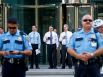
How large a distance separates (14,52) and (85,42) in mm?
1281

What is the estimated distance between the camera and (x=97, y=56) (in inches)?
320

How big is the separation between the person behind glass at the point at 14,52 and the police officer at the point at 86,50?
0.91m

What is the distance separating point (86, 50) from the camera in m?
8.13

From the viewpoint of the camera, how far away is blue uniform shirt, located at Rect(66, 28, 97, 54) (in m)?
8.14

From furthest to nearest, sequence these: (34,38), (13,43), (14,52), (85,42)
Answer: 1. (34,38)
2. (13,43)
3. (14,52)
4. (85,42)

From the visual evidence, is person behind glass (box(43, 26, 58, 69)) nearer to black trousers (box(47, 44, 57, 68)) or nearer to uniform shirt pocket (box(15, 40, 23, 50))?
black trousers (box(47, 44, 57, 68))

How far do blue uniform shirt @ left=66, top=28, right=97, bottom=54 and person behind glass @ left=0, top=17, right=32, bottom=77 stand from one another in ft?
2.90

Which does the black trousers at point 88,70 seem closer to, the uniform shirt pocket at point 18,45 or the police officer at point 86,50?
the police officer at point 86,50

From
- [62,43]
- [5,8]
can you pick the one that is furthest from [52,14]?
[62,43]

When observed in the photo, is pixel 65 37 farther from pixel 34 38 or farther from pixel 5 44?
pixel 5 44

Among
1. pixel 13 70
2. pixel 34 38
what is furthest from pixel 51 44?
pixel 13 70

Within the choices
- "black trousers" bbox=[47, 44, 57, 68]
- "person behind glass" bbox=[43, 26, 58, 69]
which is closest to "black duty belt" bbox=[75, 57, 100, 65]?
"person behind glass" bbox=[43, 26, 58, 69]

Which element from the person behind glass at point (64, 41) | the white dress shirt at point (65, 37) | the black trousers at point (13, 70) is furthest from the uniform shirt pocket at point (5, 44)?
the white dress shirt at point (65, 37)

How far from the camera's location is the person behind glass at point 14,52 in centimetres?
845
